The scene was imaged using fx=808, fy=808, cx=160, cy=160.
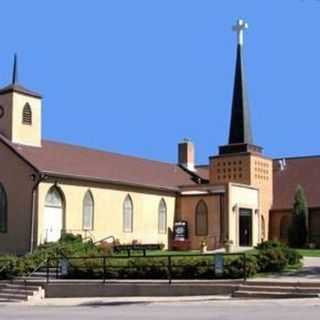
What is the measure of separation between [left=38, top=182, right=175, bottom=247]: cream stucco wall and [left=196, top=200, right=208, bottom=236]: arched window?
183cm

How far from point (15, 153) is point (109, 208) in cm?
668

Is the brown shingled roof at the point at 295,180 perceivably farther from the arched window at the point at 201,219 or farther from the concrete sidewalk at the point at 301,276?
the concrete sidewalk at the point at 301,276

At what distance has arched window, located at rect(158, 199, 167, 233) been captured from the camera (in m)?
51.5

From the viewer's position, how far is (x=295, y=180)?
193 feet

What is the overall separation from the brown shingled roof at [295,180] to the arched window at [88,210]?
52.8 ft

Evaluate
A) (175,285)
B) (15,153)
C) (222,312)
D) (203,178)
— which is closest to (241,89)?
(203,178)

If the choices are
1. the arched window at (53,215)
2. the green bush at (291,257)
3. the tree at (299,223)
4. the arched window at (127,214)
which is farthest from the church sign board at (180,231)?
the green bush at (291,257)

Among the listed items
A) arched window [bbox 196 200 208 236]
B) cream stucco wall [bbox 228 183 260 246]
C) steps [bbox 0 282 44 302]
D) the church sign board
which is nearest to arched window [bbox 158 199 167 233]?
the church sign board

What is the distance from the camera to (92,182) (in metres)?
46.3

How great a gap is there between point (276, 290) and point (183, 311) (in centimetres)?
452

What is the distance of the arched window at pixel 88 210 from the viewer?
151 ft

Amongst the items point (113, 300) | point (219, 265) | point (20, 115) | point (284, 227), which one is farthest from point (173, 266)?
point (284, 227)

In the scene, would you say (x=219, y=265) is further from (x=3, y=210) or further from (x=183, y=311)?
(x=3, y=210)

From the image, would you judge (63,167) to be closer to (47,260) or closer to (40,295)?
(47,260)
